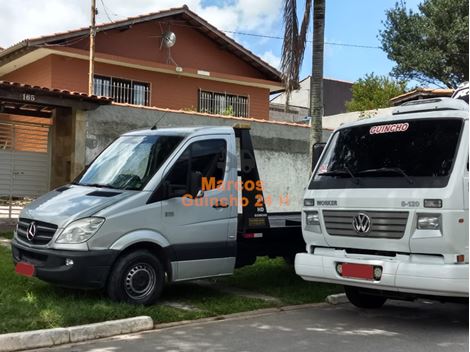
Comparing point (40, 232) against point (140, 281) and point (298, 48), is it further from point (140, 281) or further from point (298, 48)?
point (298, 48)

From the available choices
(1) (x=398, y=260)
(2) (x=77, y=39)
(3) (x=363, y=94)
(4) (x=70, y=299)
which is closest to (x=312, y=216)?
(1) (x=398, y=260)

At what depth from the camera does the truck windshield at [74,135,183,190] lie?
24.4ft

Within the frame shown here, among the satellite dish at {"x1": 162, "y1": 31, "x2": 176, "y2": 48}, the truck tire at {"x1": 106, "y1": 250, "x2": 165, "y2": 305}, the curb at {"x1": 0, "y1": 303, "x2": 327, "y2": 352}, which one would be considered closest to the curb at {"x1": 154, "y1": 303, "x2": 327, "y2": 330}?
the curb at {"x1": 0, "y1": 303, "x2": 327, "y2": 352}

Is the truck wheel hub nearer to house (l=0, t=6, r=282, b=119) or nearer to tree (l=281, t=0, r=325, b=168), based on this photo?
tree (l=281, t=0, r=325, b=168)

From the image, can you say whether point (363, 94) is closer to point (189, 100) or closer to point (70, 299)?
point (189, 100)

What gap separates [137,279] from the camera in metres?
7.09

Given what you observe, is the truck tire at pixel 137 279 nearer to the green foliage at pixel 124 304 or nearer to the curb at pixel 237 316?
the green foliage at pixel 124 304

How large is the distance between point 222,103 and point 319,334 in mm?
16698

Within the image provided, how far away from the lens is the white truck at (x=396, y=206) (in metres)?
5.92

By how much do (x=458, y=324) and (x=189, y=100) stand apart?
16.1 meters

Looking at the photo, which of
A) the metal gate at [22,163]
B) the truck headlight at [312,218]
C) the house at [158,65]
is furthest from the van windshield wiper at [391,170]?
the house at [158,65]

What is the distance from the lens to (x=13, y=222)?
1325 cm

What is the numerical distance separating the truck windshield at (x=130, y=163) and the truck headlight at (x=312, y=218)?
192cm

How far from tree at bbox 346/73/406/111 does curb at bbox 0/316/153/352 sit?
80.8ft
